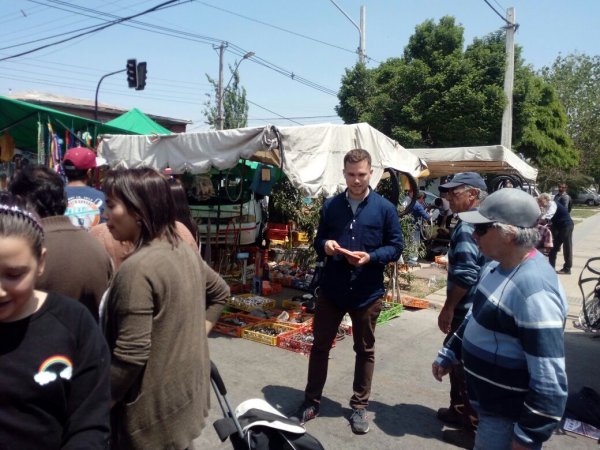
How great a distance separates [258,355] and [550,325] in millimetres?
3938

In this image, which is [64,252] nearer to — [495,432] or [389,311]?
[495,432]

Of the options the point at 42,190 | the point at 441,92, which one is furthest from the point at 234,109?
the point at 42,190

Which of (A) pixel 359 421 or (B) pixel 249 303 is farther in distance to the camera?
(B) pixel 249 303

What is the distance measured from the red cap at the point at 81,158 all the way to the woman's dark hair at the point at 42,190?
1.00 metres

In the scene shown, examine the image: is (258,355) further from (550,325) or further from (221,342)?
(550,325)

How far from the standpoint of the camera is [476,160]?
34.9 ft

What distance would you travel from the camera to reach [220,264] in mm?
9070

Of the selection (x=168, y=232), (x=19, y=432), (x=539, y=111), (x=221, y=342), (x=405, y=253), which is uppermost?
(x=539, y=111)

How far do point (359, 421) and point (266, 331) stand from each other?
2.43 metres

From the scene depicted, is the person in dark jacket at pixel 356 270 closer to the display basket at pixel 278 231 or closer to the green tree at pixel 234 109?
the display basket at pixel 278 231

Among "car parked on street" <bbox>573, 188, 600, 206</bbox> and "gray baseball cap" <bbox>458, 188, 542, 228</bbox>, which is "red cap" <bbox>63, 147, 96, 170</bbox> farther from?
"car parked on street" <bbox>573, 188, 600, 206</bbox>

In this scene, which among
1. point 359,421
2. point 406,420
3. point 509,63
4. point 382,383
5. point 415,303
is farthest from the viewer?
point 509,63

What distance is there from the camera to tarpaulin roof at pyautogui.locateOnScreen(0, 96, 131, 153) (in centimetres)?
708

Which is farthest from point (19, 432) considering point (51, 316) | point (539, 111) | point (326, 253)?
point (539, 111)
